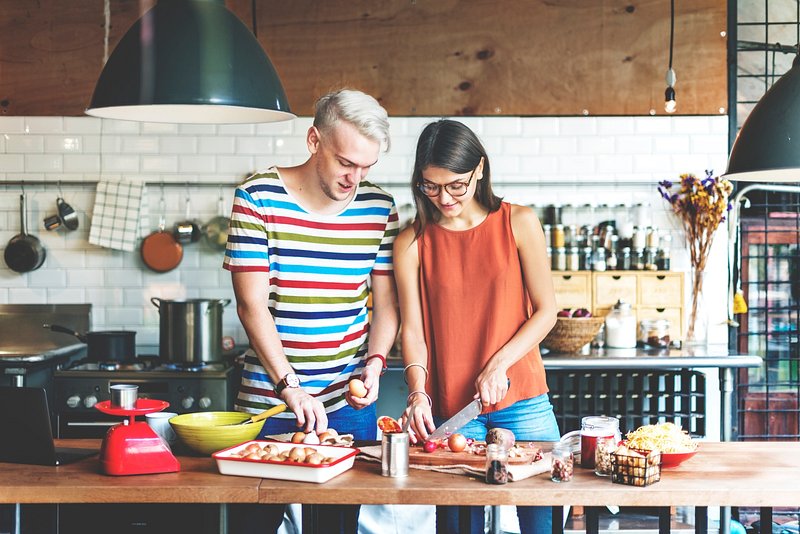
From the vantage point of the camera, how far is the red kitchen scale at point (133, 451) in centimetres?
243

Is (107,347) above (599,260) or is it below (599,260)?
below

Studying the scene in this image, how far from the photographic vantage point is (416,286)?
3.04 m

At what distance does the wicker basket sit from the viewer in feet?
15.9

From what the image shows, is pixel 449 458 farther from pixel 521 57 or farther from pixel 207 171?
pixel 521 57

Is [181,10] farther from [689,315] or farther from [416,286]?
[689,315]

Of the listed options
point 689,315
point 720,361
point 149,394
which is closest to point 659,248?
point 689,315

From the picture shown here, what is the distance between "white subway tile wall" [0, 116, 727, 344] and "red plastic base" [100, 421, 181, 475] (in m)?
3.04

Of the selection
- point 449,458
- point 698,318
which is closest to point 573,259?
point 698,318

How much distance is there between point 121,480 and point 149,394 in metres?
2.31

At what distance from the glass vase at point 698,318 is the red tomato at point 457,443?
9.89 feet

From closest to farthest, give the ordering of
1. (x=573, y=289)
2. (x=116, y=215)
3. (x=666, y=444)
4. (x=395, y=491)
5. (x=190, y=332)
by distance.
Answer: (x=395, y=491)
(x=666, y=444)
(x=190, y=332)
(x=573, y=289)
(x=116, y=215)

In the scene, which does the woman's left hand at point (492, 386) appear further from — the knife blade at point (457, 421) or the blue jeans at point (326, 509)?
the blue jeans at point (326, 509)

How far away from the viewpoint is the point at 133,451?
244 cm

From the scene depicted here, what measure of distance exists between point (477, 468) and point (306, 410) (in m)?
0.56
